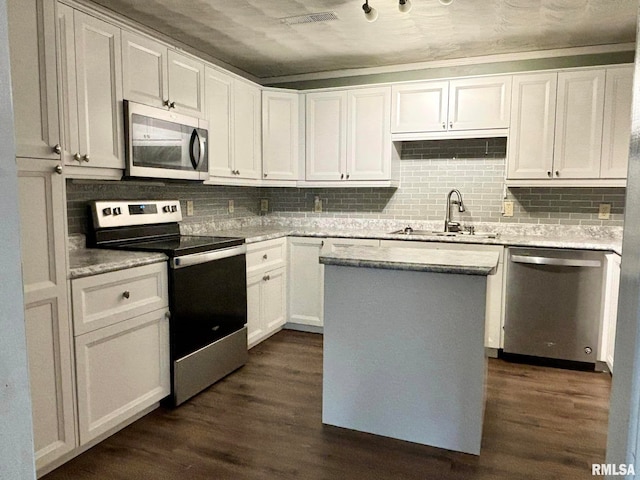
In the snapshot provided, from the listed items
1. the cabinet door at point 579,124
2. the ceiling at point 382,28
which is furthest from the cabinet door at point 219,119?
the cabinet door at point 579,124

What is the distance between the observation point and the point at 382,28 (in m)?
3.31

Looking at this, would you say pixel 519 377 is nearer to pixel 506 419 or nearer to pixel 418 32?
pixel 506 419

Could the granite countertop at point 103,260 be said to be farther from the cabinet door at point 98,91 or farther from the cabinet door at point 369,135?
the cabinet door at point 369,135

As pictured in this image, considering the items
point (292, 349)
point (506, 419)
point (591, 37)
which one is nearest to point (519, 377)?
point (506, 419)

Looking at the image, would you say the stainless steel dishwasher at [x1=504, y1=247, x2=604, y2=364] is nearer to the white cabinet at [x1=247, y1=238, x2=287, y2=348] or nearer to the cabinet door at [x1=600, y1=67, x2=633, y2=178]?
the cabinet door at [x1=600, y1=67, x2=633, y2=178]

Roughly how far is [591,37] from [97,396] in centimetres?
401

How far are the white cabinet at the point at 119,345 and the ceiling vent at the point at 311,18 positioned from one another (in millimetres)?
1892

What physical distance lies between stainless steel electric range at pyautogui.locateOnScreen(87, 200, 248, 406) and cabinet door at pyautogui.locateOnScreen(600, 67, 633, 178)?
277 cm

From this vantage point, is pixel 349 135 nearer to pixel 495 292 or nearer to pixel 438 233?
pixel 438 233

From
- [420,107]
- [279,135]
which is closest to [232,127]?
[279,135]

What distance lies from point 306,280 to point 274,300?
1.19ft

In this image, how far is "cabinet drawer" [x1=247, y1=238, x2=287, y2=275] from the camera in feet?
11.4

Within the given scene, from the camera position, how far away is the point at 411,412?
89.4 inches

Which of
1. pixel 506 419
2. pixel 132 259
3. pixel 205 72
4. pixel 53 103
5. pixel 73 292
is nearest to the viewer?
pixel 53 103
